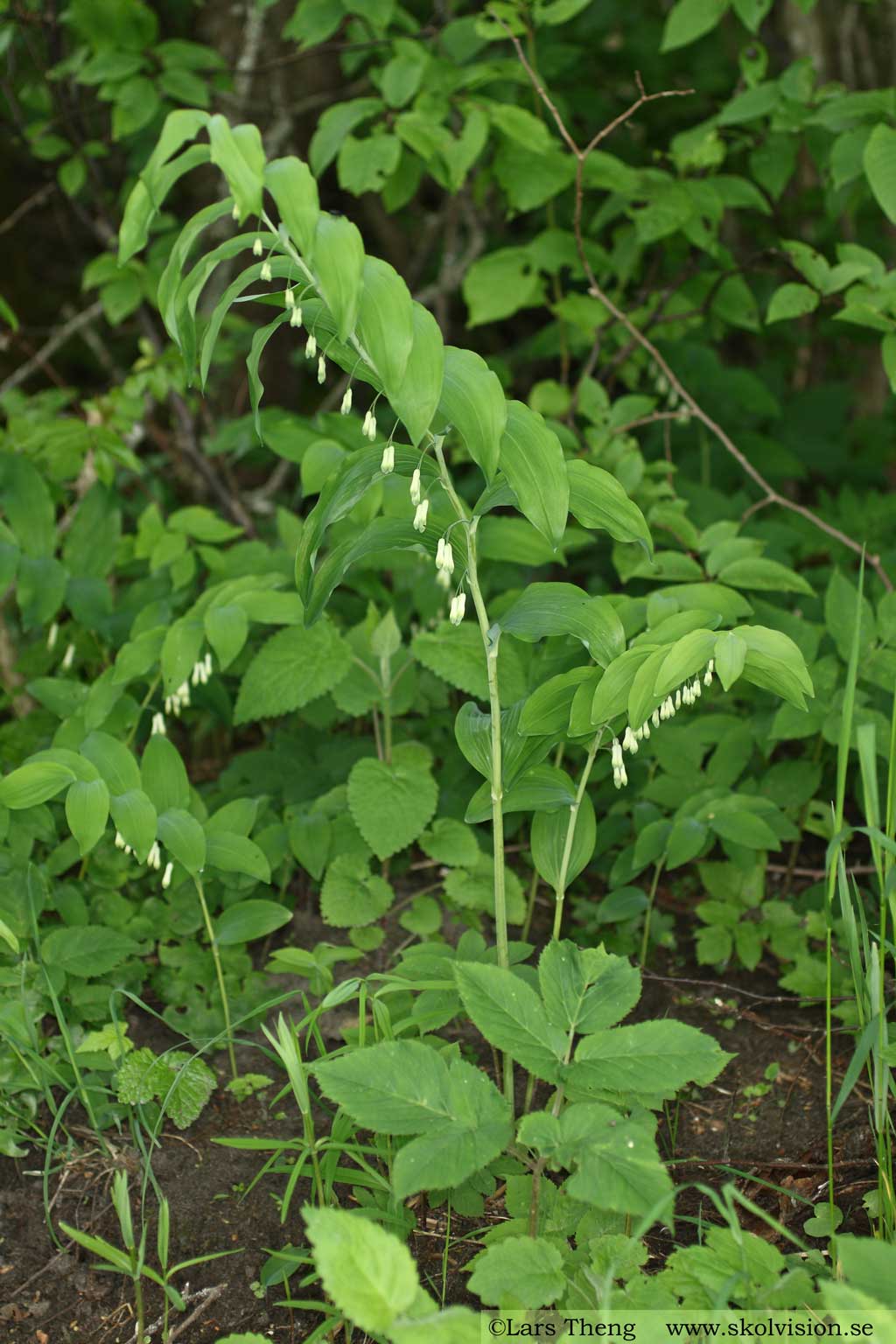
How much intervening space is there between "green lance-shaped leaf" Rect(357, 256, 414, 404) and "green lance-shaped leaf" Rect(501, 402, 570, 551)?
8.4 inches

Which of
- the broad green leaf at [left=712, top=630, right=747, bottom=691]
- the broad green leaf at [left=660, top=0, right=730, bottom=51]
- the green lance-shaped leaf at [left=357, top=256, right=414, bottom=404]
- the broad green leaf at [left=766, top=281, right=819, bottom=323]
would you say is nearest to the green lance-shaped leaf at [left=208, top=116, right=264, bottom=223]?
the green lance-shaped leaf at [left=357, top=256, right=414, bottom=404]

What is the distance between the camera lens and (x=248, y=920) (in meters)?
2.10

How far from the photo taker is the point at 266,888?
2.43 metres

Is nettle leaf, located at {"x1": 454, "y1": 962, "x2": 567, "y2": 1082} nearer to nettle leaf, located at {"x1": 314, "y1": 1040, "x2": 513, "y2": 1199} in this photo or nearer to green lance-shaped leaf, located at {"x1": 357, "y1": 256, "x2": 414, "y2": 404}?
nettle leaf, located at {"x1": 314, "y1": 1040, "x2": 513, "y2": 1199}

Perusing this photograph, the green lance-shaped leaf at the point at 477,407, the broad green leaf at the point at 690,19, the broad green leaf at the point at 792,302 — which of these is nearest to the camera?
the green lance-shaped leaf at the point at 477,407

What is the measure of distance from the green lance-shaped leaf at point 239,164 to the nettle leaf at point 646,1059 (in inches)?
43.3

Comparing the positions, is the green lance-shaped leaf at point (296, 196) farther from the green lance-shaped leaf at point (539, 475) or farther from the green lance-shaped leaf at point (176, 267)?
the green lance-shaped leaf at point (539, 475)

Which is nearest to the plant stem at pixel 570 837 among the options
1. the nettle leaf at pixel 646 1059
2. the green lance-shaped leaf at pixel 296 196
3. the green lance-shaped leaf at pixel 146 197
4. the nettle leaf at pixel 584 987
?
the nettle leaf at pixel 584 987

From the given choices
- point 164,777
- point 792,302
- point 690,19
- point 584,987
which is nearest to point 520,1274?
point 584,987

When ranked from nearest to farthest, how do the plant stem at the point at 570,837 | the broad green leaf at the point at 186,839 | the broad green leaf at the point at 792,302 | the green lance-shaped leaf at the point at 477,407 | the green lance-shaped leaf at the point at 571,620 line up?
the green lance-shaped leaf at the point at 477,407, the green lance-shaped leaf at the point at 571,620, the plant stem at the point at 570,837, the broad green leaf at the point at 186,839, the broad green leaf at the point at 792,302

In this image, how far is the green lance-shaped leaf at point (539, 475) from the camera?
1519 millimetres

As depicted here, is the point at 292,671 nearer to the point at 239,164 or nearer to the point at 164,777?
the point at 164,777

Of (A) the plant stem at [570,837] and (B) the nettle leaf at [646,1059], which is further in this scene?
(A) the plant stem at [570,837]

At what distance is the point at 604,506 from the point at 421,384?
1.26ft
